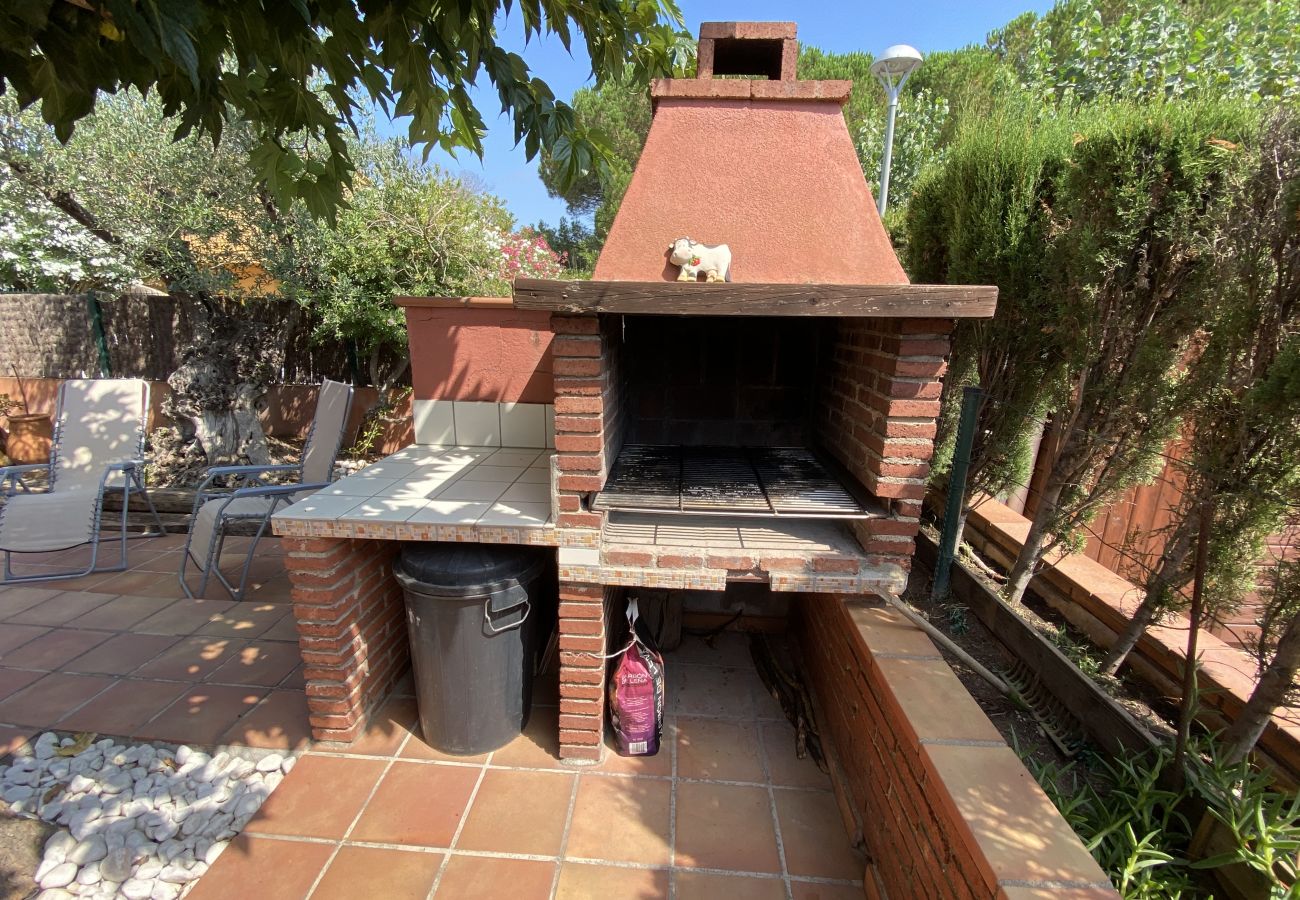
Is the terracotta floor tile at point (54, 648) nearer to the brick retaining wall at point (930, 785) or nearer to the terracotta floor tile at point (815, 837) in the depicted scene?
the terracotta floor tile at point (815, 837)

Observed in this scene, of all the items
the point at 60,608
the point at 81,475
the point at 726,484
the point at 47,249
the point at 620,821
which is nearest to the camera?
the point at 620,821

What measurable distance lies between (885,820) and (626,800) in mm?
1075

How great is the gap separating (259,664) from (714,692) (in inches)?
105

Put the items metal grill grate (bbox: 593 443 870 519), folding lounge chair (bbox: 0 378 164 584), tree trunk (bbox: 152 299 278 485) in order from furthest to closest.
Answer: tree trunk (bbox: 152 299 278 485)
folding lounge chair (bbox: 0 378 164 584)
metal grill grate (bbox: 593 443 870 519)

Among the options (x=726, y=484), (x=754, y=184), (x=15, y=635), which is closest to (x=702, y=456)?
(x=726, y=484)

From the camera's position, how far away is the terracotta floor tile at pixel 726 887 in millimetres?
1990

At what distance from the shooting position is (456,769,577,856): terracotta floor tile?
2180mm

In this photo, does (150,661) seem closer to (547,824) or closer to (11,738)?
(11,738)

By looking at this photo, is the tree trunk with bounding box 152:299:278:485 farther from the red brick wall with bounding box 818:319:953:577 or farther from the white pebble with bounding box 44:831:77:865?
the red brick wall with bounding box 818:319:953:577

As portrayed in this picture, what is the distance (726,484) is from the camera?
8.71 ft

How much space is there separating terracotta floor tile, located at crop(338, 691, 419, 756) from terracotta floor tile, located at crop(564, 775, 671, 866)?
0.96 metres

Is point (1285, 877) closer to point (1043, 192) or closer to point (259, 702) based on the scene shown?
point (1043, 192)

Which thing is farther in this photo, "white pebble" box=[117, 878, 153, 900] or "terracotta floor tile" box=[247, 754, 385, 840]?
"terracotta floor tile" box=[247, 754, 385, 840]

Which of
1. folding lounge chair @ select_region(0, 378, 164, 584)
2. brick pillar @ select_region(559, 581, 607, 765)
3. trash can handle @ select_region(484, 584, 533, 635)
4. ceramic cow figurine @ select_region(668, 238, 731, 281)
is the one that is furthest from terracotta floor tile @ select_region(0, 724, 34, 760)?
ceramic cow figurine @ select_region(668, 238, 731, 281)
